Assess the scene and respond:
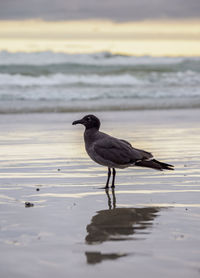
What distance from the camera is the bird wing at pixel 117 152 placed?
6.51 meters

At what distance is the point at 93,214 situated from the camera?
5.27m

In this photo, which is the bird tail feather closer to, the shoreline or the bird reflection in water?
the bird reflection in water

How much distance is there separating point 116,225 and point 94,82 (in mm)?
25825

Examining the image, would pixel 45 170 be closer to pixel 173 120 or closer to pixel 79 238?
pixel 79 238

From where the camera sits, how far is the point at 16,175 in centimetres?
735

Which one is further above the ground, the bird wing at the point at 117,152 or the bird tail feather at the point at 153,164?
the bird wing at the point at 117,152

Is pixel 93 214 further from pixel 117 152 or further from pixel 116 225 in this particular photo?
pixel 117 152

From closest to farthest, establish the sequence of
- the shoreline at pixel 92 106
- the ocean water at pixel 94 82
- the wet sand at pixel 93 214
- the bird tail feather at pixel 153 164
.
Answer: the wet sand at pixel 93 214 → the bird tail feather at pixel 153 164 → the shoreline at pixel 92 106 → the ocean water at pixel 94 82

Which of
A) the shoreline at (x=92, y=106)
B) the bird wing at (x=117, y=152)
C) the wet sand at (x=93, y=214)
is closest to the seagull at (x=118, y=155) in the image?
the bird wing at (x=117, y=152)

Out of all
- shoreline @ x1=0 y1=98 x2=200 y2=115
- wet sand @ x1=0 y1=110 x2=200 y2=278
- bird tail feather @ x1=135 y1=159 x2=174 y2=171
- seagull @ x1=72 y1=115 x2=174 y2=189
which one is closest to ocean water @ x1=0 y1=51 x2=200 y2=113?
shoreline @ x1=0 y1=98 x2=200 y2=115

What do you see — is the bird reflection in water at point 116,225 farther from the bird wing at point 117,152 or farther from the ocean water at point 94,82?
the ocean water at point 94,82

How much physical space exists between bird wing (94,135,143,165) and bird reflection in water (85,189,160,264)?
0.86 meters

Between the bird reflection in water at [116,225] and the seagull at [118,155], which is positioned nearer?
the bird reflection in water at [116,225]

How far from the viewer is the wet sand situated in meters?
3.78
